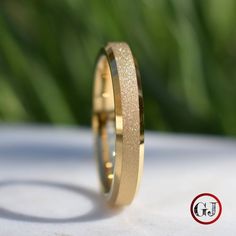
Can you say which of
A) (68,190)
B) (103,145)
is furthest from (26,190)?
(103,145)

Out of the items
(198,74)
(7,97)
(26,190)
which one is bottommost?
(26,190)

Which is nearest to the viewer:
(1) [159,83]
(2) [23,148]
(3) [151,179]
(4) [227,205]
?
(4) [227,205]

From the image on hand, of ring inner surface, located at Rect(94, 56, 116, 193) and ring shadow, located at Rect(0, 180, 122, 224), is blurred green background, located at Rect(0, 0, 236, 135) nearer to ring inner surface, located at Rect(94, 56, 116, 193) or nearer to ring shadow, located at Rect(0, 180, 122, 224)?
ring inner surface, located at Rect(94, 56, 116, 193)

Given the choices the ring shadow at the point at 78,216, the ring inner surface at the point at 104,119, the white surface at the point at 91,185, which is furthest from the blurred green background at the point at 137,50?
the ring shadow at the point at 78,216

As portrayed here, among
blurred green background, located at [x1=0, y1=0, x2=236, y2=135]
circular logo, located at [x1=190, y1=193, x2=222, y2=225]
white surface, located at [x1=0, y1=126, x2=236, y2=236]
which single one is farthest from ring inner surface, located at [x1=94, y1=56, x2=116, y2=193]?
blurred green background, located at [x1=0, y1=0, x2=236, y2=135]

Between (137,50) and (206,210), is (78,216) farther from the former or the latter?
(137,50)

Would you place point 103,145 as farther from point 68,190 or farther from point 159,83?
point 159,83
